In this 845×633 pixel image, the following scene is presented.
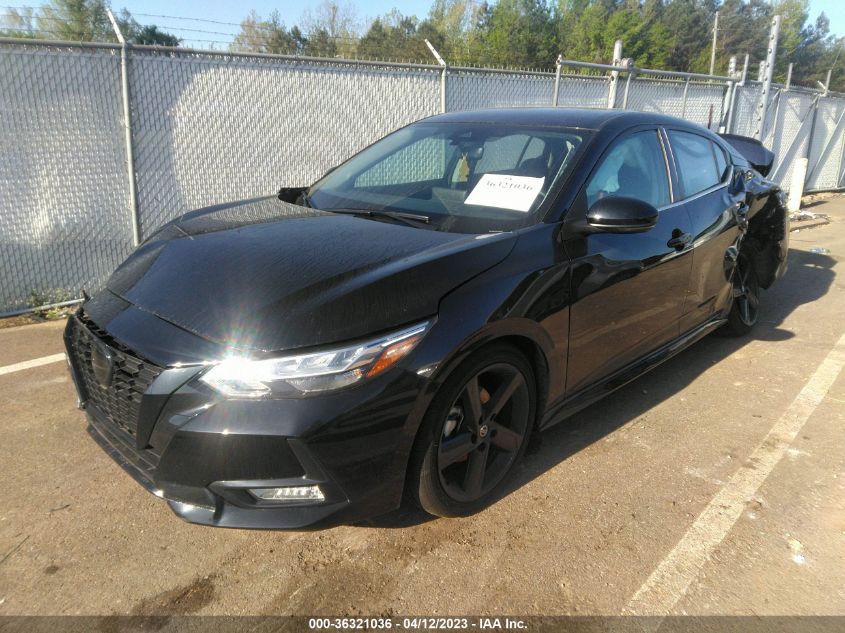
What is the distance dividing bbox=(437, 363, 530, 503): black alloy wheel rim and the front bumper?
309 millimetres

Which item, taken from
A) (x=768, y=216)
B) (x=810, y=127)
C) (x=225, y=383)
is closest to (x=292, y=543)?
(x=225, y=383)

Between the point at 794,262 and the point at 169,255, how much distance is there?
7550 millimetres

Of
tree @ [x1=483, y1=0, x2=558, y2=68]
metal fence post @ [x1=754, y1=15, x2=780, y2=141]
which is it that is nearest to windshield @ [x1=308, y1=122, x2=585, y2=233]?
metal fence post @ [x1=754, y1=15, x2=780, y2=141]

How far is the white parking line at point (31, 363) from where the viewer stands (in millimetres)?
4309

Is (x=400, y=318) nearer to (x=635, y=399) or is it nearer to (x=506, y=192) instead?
(x=506, y=192)

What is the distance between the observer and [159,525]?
105 inches

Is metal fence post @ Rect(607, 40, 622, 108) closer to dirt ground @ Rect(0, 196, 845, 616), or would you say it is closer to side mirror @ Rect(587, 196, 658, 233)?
dirt ground @ Rect(0, 196, 845, 616)

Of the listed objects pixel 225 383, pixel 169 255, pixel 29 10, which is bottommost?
pixel 225 383

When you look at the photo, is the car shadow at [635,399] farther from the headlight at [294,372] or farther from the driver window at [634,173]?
the driver window at [634,173]

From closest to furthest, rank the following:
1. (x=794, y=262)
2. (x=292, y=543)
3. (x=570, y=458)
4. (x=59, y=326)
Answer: (x=292, y=543)
(x=570, y=458)
(x=59, y=326)
(x=794, y=262)


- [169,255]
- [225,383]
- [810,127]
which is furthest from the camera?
[810,127]

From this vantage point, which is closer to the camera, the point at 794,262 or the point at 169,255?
the point at 169,255

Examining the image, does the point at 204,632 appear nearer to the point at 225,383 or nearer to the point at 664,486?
the point at 225,383

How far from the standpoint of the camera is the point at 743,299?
492 centimetres
